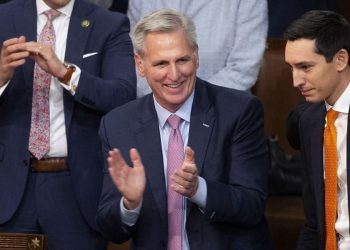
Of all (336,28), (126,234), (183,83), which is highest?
(336,28)

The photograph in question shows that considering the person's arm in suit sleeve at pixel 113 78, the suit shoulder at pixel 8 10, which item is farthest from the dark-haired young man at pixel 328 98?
the suit shoulder at pixel 8 10

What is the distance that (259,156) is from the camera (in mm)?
3740

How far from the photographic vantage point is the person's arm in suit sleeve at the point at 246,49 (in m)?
4.41

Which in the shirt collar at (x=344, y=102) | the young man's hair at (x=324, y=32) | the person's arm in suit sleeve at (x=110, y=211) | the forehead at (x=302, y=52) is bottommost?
the person's arm in suit sleeve at (x=110, y=211)

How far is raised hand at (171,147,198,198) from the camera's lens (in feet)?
11.0

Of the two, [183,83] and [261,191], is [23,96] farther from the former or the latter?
[261,191]

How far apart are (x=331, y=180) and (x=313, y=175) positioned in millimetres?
93

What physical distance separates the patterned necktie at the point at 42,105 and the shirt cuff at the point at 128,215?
21.6 inches

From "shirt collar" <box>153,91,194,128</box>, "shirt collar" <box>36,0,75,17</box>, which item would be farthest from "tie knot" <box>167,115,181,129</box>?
"shirt collar" <box>36,0,75,17</box>

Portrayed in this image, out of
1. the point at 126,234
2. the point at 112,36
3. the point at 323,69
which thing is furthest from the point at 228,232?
the point at 112,36

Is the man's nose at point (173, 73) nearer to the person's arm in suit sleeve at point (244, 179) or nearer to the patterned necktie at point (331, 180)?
the person's arm in suit sleeve at point (244, 179)

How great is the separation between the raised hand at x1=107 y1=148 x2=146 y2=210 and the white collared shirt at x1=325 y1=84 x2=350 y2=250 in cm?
65

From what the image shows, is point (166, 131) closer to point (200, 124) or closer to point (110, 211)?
point (200, 124)

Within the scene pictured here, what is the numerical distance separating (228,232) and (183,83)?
53cm
